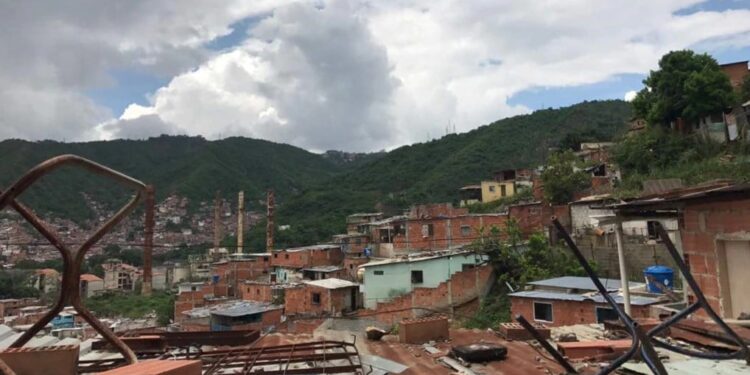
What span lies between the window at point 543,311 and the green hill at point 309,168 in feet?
115

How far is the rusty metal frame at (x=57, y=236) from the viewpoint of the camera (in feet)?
10.4

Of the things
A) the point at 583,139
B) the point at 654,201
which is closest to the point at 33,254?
the point at 583,139

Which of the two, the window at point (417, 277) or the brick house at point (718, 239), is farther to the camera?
the window at point (417, 277)

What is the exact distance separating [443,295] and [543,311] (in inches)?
230

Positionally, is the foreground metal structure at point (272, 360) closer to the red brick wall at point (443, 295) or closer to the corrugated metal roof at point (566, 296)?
the corrugated metal roof at point (566, 296)

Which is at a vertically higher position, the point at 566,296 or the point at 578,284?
the point at 578,284

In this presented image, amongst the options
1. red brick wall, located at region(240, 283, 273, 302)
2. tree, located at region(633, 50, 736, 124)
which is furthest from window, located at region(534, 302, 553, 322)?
red brick wall, located at region(240, 283, 273, 302)

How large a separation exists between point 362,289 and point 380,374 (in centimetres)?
2171

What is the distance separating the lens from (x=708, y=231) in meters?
6.15

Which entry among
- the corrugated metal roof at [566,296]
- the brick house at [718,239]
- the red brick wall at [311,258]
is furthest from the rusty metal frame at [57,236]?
the red brick wall at [311,258]

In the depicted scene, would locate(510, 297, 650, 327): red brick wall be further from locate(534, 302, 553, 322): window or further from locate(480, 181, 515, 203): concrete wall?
locate(480, 181, 515, 203): concrete wall

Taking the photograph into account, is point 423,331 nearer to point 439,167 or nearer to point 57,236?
point 57,236

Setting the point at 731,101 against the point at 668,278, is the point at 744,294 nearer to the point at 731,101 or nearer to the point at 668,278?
the point at 668,278

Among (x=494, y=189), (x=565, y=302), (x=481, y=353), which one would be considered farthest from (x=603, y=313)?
(x=494, y=189)
